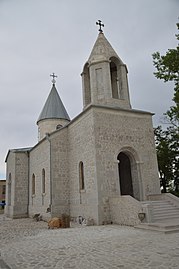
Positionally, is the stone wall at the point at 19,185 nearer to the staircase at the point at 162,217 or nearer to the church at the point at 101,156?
the church at the point at 101,156

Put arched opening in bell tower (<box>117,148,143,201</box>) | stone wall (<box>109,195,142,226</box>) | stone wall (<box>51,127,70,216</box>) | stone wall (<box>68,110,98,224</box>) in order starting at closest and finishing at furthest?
stone wall (<box>109,195,142,226</box>) → stone wall (<box>68,110,98,224</box>) → arched opening in bell tower (<box>117,148,143,201</box>) → stone wall (<box>51,127,70,216</box>)

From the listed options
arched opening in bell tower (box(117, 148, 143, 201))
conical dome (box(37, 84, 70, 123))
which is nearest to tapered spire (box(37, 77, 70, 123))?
conical dome (box(37, 84, 70, 123))

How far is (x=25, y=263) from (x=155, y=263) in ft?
9.96

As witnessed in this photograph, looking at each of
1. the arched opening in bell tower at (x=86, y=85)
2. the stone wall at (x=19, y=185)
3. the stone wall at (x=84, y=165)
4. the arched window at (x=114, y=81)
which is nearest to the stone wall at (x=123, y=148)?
the stone wall at (x=84, y=165)

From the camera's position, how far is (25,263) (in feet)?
18.7

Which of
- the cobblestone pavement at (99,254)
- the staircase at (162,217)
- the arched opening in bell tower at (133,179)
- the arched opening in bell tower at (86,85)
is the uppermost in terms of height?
the arched opening in bell tower at (86,85)

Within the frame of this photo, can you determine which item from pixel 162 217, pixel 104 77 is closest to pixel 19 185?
pixel 104 77

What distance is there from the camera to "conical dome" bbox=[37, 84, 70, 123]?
88.2ft

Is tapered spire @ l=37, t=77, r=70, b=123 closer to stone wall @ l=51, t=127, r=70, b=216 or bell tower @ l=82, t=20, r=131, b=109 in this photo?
stone wall @ l=51, t=127, r=70, b=216

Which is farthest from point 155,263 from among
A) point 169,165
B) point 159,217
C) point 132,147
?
point 169,165

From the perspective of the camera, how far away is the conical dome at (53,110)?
26891mm

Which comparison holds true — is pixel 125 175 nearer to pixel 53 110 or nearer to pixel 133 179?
pixel 133 179

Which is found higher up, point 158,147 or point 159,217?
point 158,147

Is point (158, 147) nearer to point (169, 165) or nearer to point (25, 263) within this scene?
point (169, 165)
